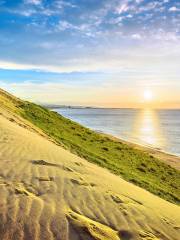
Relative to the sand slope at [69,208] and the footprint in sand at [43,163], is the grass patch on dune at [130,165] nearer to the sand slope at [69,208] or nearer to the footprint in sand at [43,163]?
the footprint in sand at [43,163]

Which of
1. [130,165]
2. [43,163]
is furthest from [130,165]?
[43,163]

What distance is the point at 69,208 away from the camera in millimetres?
7242

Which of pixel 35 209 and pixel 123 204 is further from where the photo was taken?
pixel 123 204

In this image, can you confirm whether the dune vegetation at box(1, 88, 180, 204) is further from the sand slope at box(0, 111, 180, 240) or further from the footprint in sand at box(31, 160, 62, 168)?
the sand slope at box(0, 111, 180, 240)

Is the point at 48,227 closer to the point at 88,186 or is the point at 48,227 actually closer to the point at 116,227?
the point at 116,227

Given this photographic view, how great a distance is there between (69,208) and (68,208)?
0.09 feet

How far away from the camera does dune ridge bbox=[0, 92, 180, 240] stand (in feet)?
20.8

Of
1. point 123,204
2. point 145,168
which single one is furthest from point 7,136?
point 145,168

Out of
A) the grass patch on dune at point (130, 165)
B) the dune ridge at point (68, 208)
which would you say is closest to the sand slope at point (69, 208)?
the dune ridge at point (68, 208)

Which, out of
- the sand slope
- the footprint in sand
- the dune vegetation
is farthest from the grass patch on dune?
the sand slope

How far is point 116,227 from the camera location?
6.86 meters

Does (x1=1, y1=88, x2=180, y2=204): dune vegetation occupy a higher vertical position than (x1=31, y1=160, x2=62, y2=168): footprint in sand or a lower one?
lower

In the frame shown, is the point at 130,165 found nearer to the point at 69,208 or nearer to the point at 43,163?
the point at 43,163

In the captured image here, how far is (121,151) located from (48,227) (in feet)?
66.2
